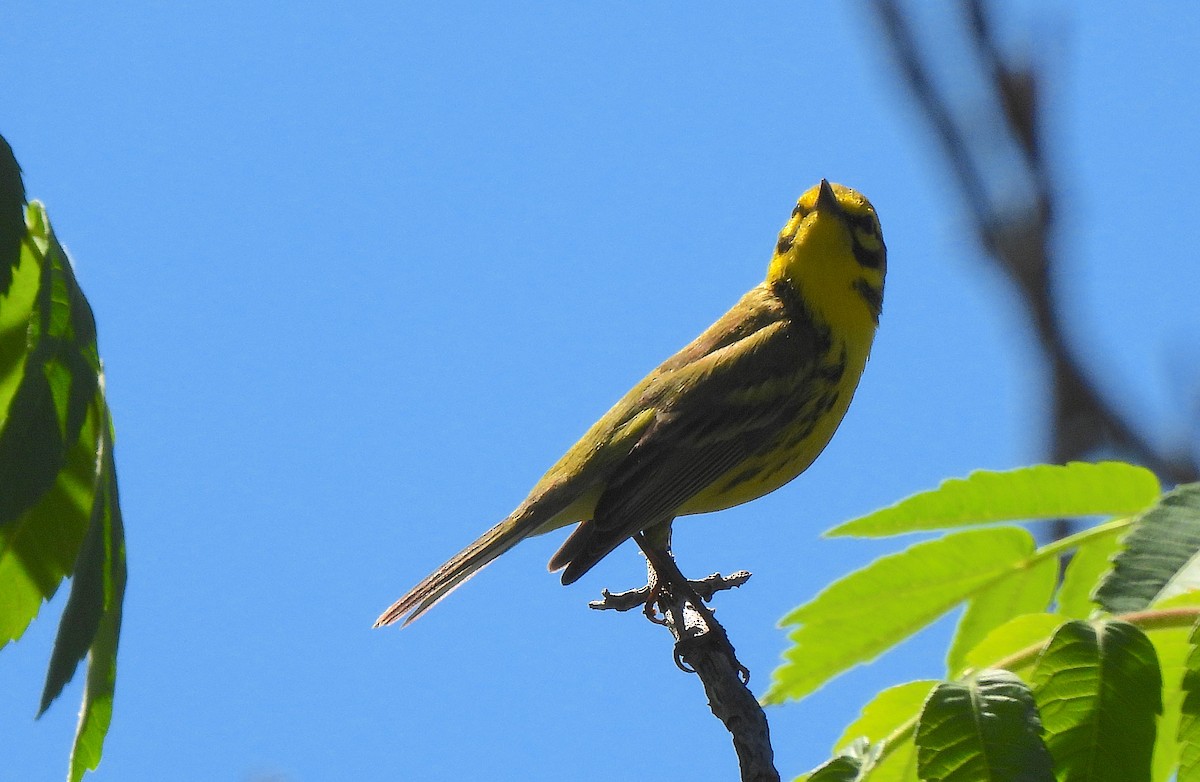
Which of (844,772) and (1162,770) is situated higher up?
(844,772)

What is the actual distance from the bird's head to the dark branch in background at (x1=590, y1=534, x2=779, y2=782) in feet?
5.25

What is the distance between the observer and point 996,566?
270cm

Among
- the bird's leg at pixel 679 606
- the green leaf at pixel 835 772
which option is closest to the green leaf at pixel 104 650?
the green leaf at pixel 835 772

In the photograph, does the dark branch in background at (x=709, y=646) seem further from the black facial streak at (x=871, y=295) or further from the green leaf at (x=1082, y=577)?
the black facial streak at (x=871, y=295)

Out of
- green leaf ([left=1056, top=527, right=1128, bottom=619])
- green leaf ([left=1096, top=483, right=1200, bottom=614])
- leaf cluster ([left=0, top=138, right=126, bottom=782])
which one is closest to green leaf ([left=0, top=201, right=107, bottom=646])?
leaf cluster ([left=0, top=138, right=126, bottom=782])

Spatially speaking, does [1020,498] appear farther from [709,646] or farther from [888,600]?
[709,646]

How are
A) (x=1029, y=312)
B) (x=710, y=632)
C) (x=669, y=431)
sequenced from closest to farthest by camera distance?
(x=710, y=632), (x=669, y=431), (x=1029, y=312)

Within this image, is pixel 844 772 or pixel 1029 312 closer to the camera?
pixel 844 772

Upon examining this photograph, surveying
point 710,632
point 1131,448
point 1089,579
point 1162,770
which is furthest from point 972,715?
point 1131,448

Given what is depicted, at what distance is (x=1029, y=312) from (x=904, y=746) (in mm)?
6138

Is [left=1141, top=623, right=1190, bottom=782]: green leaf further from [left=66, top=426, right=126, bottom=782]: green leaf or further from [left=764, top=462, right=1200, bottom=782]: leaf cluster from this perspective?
[left=66, top=426, right=126, bottom=782]: green leaf

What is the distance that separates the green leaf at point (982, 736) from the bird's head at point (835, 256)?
4.53 meters

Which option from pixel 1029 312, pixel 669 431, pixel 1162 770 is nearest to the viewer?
pixel 1162 770

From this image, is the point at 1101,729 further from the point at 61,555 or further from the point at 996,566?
the point at 61,555
